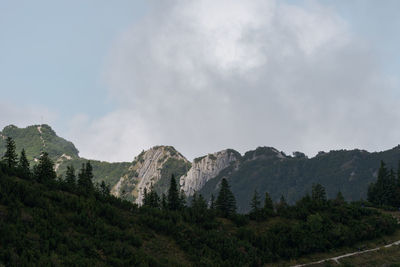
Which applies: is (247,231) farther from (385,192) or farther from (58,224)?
(385,192)

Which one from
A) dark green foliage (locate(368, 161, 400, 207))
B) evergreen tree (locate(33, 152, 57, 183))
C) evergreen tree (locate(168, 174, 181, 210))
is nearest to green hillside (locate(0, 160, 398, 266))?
evergreen tree (locate(33, 152, 57, 183))

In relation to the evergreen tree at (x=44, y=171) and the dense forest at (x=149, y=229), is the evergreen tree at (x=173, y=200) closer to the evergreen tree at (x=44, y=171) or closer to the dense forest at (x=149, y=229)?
the dense forest at (x=149, y=229)

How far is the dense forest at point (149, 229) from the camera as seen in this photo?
6283 centimetres

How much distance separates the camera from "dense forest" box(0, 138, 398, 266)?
62.8 meters

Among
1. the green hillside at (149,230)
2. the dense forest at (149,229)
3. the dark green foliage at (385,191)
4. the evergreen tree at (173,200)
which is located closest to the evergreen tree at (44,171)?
the dense forest at (149,229)

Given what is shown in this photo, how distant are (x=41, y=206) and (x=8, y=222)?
38.8 ft

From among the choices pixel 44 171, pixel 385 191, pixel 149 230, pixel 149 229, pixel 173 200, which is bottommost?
pixel 149 230

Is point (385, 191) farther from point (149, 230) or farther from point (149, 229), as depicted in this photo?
point (149, 230)

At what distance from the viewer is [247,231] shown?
92250mm

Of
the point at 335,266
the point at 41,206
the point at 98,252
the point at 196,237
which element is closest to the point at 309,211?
the point at 335,266

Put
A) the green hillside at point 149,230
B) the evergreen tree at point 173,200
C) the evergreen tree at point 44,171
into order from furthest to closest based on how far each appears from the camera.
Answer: the evergreen tree at point 173,200 < the evergreen tree at point 44,171 < the green hillside at point 149,230

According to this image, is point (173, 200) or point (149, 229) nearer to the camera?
point (149, 229)

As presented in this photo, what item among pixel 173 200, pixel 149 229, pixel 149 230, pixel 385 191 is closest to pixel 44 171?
pixel 149 229

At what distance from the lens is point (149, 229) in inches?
3376
